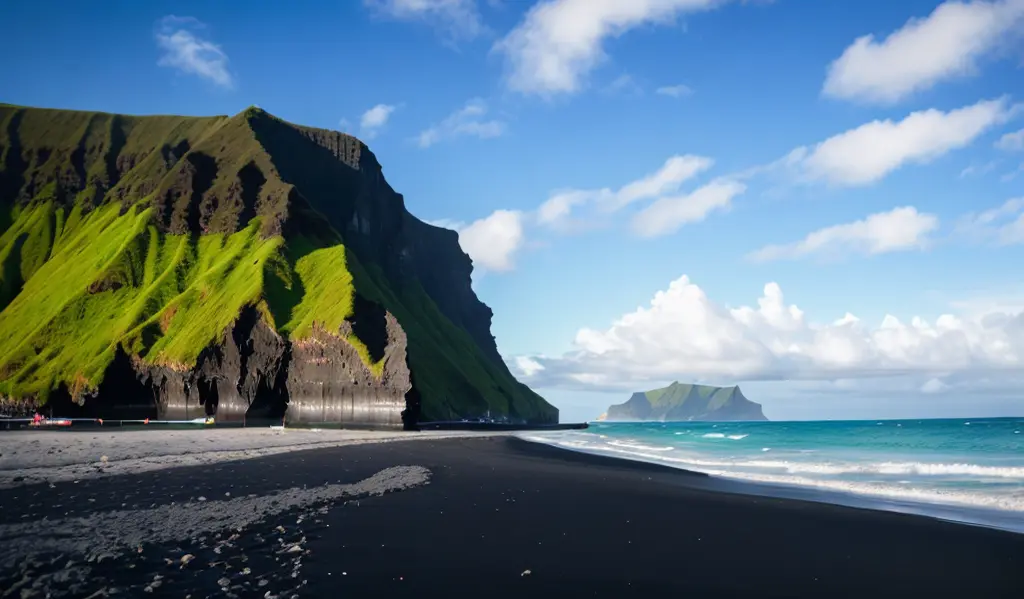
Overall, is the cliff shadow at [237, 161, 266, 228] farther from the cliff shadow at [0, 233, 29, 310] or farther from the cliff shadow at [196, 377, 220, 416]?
the cliff shadow at [0, 233, 29, 310]

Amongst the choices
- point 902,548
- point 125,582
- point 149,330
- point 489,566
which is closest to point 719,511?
point 902,548

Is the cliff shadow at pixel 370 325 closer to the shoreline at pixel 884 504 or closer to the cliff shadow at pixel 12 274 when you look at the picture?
the shoreline at pixel 884 504

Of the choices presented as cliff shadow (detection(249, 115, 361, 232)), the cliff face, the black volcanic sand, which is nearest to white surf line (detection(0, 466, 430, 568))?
the black volcanic sand

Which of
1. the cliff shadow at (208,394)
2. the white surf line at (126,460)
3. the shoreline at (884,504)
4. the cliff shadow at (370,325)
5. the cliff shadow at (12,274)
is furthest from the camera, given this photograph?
the cliff shadow at (12,274)

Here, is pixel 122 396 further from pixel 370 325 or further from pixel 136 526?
pixel 136 526

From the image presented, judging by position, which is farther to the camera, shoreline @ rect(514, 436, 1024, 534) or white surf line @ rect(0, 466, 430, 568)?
shoreline @ rect(514, 436, 1024, 534)

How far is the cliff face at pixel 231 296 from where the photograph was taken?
10812cm

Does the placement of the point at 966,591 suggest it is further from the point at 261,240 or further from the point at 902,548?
the point at 261,240

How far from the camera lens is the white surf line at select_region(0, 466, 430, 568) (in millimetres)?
12305

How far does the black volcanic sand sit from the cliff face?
78299mm

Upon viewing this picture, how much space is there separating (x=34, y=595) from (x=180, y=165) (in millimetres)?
179068

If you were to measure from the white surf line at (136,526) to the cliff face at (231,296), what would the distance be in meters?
79.1

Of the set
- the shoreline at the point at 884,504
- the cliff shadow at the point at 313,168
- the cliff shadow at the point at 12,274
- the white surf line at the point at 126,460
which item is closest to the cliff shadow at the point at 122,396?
the cliff shadow at the point at 12,274

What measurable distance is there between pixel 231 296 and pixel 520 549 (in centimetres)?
12208
